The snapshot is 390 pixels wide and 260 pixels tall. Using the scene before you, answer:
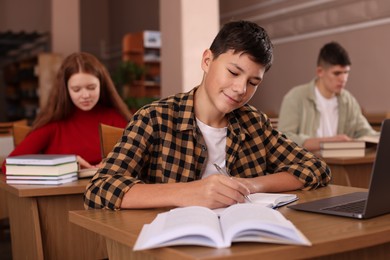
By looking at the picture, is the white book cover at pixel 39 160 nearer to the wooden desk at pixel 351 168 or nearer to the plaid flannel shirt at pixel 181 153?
the plaid flannel shirt at pixel 181 153

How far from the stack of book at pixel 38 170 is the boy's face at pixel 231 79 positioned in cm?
97

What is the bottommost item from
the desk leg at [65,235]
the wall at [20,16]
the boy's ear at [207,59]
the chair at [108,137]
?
the desk leg at [65,235]

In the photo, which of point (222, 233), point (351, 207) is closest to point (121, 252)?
point (222, 233)

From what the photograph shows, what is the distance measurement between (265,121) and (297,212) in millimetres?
679

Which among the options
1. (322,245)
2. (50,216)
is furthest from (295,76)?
(322,245)

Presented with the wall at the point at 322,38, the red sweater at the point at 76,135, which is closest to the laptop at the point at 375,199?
the red sweater at the point at 76,135

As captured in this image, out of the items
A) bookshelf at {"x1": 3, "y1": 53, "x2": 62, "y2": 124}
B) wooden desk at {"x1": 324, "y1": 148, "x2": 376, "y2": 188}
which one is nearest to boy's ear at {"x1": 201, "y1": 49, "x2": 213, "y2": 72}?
wooden desk at {"x1": 324, "y1": 148, "x2": 376, "y2": 188}

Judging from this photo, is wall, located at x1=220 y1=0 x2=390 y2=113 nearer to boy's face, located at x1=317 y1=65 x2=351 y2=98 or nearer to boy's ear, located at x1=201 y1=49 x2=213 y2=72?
boy's face, located at x1=317 y1=65 x2=351 y2=98

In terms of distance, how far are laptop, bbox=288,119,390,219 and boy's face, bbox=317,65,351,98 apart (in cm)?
273

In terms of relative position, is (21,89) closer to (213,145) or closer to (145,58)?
(145,58)

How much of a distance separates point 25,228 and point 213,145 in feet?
3.73

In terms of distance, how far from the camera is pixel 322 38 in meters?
8.15

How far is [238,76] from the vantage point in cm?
183

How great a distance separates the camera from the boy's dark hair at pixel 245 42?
72.4 inches
